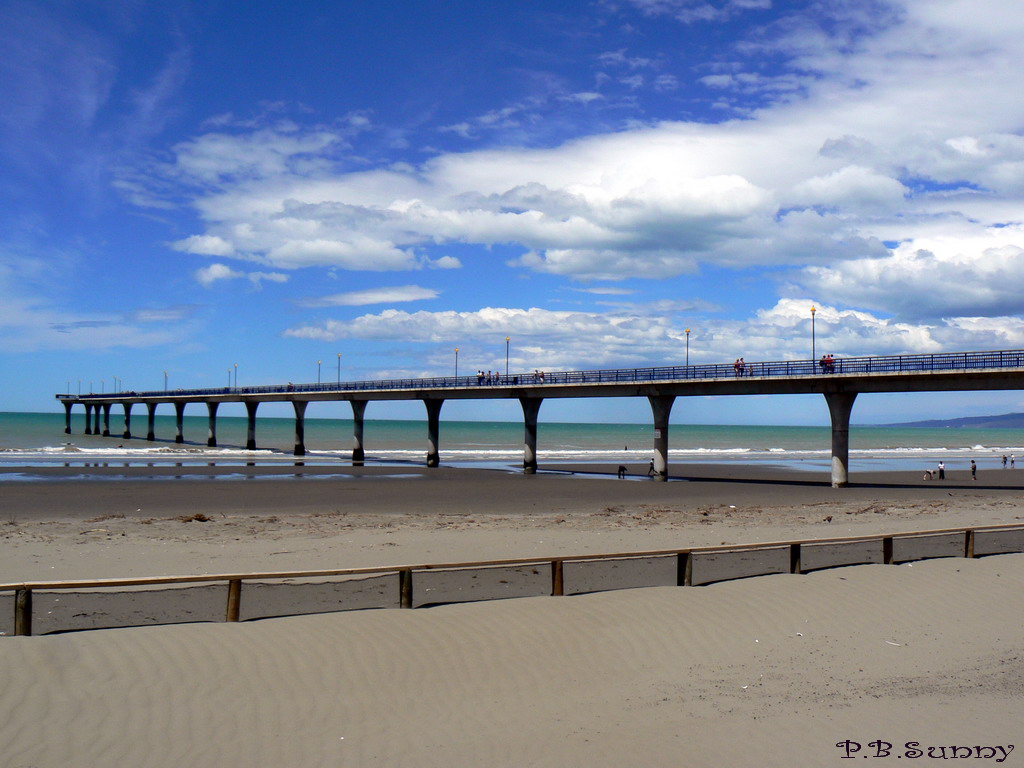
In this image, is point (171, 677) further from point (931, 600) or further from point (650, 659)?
point (931, 600)

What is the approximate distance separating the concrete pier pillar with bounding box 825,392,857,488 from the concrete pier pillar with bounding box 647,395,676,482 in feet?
30.9

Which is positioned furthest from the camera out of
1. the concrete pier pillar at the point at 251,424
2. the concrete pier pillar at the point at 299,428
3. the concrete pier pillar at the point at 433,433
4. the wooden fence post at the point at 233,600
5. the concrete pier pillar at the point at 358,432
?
the concrete pier pillar at the point at 251,424

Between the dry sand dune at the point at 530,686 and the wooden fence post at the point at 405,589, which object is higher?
the wooden fence post at the point at 405,589

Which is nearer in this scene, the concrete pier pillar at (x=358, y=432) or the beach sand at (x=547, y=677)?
the beach sand at (x=547, y=677)

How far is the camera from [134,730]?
7387 millimetres

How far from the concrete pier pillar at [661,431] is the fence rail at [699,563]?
31345 mm

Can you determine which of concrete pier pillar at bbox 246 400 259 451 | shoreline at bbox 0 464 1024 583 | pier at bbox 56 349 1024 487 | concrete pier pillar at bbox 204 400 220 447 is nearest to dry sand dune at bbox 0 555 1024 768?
shoreline at bbox 0 464 1024 583

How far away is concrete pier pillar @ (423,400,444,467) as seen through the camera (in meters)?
61.3

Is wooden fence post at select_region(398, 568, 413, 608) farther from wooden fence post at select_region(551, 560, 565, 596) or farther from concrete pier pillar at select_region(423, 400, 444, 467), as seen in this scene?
concrete pier pillar at select_region(423, 400, 444, 467)

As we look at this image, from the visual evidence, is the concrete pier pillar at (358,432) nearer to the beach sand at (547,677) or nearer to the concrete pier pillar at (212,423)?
the concrete pier pillar at (212,423)

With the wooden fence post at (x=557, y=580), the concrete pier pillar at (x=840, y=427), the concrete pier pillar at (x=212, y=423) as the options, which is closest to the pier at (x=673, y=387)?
the concrete pier pillar at (x=840, y=427)

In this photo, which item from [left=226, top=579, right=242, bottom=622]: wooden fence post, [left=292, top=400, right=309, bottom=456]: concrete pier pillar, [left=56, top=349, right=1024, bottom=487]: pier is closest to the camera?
[left=226, top=579, right=242, bottom=622]: wooden fence post

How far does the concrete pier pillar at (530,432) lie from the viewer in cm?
5453

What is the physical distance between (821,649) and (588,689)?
3582mm
